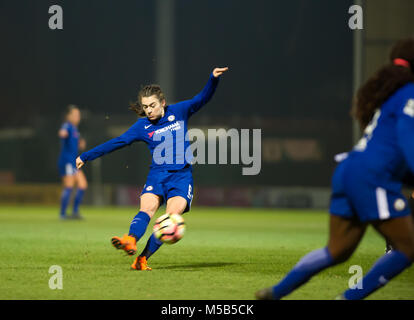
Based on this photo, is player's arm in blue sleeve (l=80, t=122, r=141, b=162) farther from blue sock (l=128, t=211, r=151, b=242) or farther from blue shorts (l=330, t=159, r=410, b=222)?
blue shorts (l=330, t=159, r=410, b=222)

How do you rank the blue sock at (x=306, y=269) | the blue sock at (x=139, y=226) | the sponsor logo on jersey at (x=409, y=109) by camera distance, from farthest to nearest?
the blue sock at (x=139, y=226) → the blue sock at (x=306, y=269) → the sponsor logo on jersey at (x=409, y=109)

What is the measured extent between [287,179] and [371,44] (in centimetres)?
413

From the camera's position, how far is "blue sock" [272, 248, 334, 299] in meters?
5.04

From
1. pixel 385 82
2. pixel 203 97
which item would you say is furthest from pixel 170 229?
pixel 385 82

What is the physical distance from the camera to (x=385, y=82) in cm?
492

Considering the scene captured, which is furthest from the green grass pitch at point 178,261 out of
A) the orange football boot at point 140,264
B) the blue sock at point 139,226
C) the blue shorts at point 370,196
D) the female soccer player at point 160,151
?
the blue shorts at point 370,196

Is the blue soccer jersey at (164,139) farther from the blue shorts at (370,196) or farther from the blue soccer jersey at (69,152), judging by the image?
the blue soccer jersey at (69,152)

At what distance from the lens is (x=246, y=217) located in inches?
669

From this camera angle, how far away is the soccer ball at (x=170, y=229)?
7.07m

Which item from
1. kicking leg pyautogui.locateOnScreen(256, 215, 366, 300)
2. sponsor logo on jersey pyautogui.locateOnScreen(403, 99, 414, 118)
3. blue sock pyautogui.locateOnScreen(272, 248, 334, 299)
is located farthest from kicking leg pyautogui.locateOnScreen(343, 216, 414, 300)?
sponsor logo on jersey pyautogui.locateOnScreen(403, 99, 414, 118)

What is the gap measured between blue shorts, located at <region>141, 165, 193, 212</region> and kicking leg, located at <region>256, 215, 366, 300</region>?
2448mm

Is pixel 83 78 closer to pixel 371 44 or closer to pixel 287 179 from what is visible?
pixel 287 179

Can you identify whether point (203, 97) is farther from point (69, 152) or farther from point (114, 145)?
point (69, 152)

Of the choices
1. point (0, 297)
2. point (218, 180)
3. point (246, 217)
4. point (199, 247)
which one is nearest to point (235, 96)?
point (218, 180)
